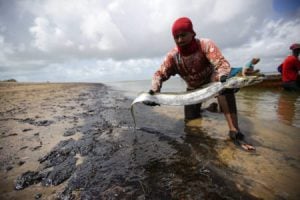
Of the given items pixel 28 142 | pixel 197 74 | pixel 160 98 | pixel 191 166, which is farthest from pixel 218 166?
pixel 28 142

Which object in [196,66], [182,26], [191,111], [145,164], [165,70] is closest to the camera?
[145,164]

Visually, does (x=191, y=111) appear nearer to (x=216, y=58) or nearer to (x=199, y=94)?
(x=216, y=58)

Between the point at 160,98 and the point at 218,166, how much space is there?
5.58 feet

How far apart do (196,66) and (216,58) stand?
1.99ft

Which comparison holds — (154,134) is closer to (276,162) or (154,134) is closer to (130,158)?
(130,158)

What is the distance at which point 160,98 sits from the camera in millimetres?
3686

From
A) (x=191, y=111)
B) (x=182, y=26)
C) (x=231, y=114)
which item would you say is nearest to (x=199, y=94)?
(x=231, y=114)

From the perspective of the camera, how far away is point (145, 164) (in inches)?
102

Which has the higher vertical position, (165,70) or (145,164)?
(165,70)

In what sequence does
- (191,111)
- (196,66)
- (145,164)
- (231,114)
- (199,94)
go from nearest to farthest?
(145,164), (199,94), (231,114), (196,66), (191,111)

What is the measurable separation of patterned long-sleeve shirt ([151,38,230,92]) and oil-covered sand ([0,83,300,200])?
3.94 ft

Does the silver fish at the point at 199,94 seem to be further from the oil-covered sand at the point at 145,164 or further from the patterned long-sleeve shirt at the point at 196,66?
the oil-covered sand at the point at 145,164

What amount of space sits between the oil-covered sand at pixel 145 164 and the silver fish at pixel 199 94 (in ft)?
2.60

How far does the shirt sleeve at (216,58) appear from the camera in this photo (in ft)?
11.0
